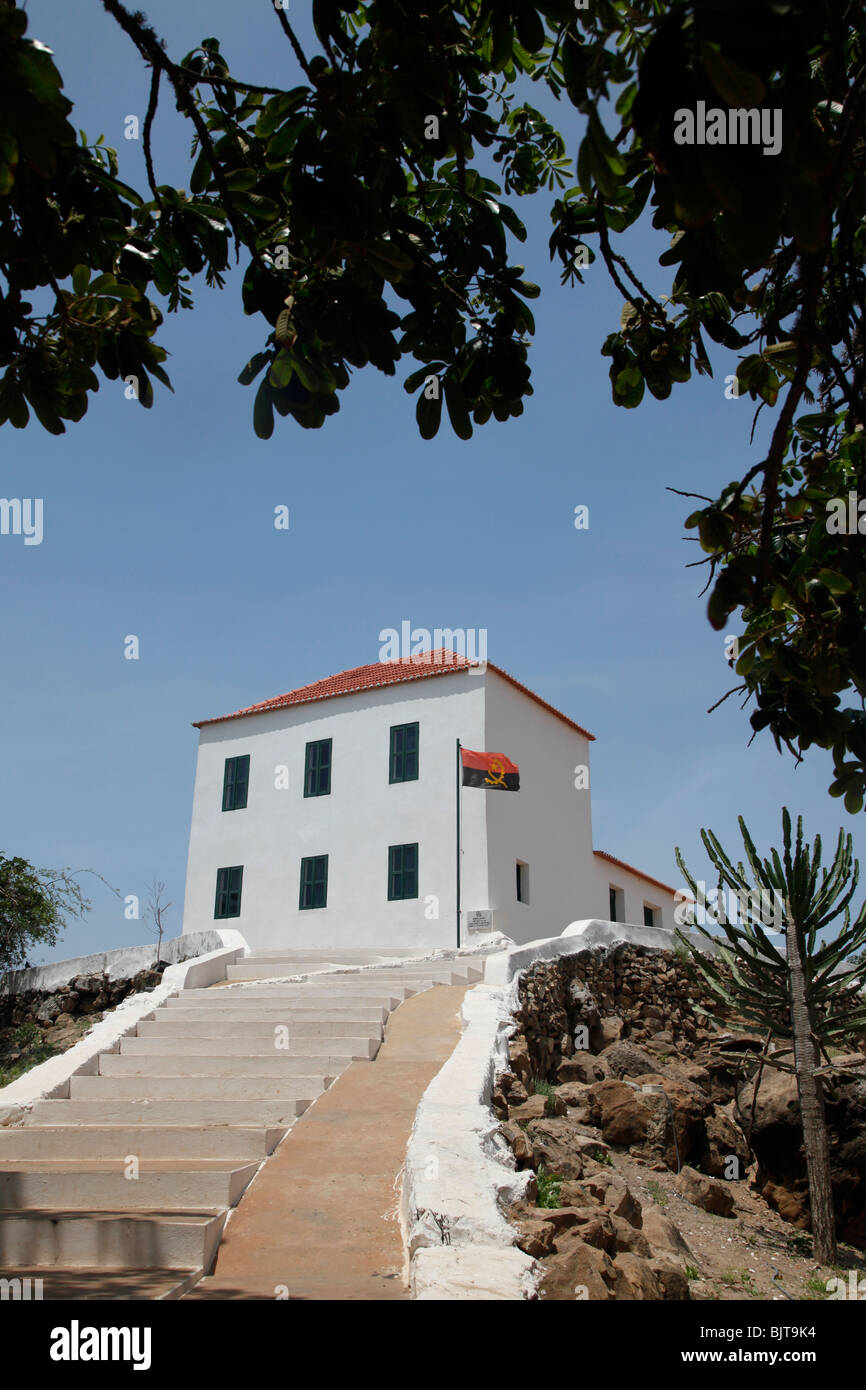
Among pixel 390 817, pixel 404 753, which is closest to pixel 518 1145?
pixel 390 817

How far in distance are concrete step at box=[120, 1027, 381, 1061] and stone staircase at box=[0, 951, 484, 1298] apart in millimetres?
17

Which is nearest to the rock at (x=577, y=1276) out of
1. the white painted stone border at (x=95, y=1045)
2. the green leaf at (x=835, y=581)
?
the green leaf at (x=835, y=581)

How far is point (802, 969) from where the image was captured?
33.6 ft

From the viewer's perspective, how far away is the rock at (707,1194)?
9312mm

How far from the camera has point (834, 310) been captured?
3.56 meters

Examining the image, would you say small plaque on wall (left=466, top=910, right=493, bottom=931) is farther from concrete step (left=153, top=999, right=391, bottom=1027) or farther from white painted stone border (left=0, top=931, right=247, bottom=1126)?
concrete step (left=153, top=999, right=391, bottom=1027)

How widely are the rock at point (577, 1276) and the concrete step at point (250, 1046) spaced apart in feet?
13.3

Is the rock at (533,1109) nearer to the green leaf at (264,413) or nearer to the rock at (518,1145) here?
the rock at (518,1145)

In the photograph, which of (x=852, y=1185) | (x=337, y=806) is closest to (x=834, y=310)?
(x=852, y=1185)

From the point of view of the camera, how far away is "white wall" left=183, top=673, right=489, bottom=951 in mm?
18453

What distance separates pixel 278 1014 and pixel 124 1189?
14.1 feet

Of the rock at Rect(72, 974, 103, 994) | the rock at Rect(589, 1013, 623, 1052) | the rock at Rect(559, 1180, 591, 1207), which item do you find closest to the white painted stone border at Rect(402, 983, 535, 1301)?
the rock at Rect(559, 1180, 591, 1207)
